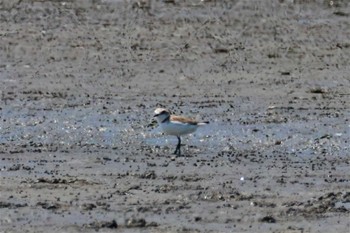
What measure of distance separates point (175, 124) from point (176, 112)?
200cm

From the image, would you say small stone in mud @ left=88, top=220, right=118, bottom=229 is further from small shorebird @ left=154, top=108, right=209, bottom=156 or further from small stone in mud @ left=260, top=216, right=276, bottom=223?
small shorebird @ left=154, top=108, right=209, bottom=156

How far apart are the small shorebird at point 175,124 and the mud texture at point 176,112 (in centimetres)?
18

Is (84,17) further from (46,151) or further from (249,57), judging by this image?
(46,151)

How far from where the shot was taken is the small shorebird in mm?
13766

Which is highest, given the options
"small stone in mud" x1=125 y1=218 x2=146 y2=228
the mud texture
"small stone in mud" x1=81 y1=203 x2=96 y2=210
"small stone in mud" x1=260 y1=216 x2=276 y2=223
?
"small stone in mud" x1=260 y1=216 x2=276 y2=223

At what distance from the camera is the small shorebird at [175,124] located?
13766 millimetres

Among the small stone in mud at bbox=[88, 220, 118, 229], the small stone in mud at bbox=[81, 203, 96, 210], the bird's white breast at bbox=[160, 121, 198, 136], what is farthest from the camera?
the bird's white breast at bbox=[160, 121, 198, 136]

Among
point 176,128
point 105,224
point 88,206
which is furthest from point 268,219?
point 176,128

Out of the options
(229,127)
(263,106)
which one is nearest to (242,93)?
(263,106)

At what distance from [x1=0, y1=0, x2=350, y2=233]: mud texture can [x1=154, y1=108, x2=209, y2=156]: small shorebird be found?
183mm

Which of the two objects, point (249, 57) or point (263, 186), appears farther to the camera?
point (249, 57)

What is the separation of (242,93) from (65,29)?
3.64m

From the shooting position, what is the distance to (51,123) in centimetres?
1512

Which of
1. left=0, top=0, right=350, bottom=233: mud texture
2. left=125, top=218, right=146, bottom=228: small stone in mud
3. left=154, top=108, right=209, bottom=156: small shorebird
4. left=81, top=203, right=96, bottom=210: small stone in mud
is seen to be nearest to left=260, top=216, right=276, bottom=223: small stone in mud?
left=0, top=0, right=350, bottom=233: mud texture
